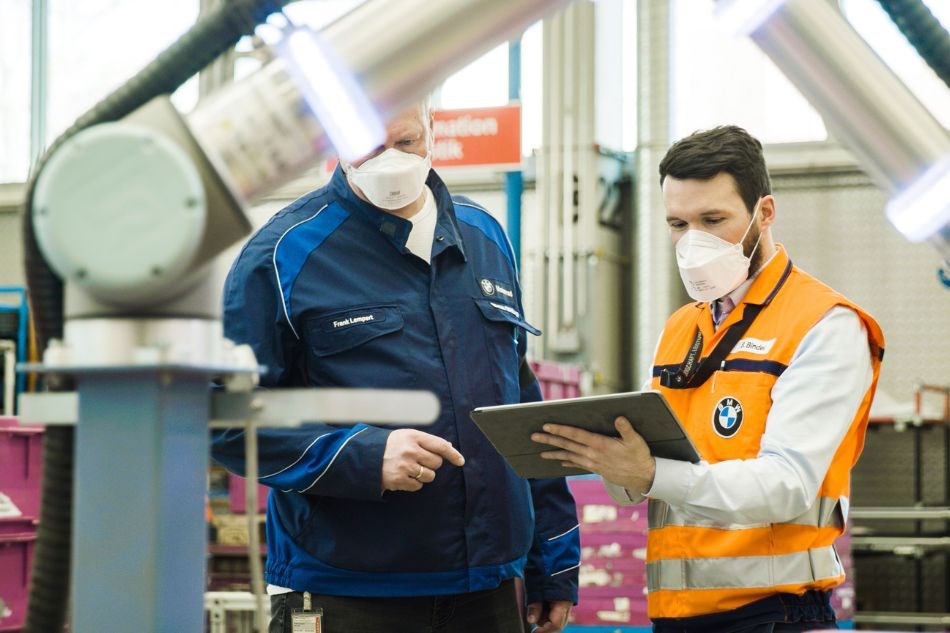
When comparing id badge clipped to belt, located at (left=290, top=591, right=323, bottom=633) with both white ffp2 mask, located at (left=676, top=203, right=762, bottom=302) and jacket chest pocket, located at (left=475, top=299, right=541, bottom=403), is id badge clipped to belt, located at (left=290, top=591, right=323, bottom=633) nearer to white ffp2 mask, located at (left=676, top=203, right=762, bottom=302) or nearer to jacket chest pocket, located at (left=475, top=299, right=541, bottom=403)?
jacket chest pocket, located at (left=475, top=299, right=541, bottom=403)

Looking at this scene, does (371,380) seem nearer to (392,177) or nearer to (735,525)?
(392,177)

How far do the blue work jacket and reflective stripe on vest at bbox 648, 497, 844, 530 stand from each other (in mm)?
266

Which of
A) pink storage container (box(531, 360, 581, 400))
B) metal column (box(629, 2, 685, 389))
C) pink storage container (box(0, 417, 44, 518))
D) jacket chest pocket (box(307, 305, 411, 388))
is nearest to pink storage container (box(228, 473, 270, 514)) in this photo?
pink storage container (box(0, 417, 44, 518))

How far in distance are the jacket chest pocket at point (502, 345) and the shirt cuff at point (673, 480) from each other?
16.4 inches

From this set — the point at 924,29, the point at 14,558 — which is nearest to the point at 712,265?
the point at 924,29

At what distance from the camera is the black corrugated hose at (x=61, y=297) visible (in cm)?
82

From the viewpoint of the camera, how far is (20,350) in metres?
6.36

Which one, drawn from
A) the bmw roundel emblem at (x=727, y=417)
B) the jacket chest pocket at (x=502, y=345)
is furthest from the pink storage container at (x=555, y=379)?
the bmw roundel emblem at (x=727, y=417)

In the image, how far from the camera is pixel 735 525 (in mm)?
→ 1876

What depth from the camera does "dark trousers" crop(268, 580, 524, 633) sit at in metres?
1.96

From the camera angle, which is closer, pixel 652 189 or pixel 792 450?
pixel 792 450

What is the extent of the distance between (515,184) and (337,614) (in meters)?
6.25

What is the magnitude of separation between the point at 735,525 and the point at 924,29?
121 centimetres

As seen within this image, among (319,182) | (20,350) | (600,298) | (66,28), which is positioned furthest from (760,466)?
(66,28)
